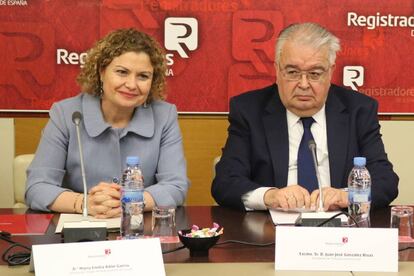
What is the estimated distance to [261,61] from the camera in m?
3.65

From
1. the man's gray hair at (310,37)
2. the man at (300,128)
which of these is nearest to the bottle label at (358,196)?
the man at (300,128)

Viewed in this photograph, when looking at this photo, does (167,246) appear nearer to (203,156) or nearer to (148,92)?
(148,92)

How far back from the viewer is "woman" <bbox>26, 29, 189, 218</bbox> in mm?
2688

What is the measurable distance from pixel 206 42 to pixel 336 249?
2017 mm

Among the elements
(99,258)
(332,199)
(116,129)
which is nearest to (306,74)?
(332,199)

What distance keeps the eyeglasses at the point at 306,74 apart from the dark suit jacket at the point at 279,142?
16cm

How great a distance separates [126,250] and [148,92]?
121 centimetres

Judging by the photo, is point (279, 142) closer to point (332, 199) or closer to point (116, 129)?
point (332, 199)

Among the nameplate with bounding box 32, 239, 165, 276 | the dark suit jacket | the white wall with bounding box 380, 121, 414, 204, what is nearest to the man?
the dark suit jacket

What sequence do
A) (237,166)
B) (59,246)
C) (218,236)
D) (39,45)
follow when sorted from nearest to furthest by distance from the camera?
(59,246) < (218,236) < (237,166) < (39,45)

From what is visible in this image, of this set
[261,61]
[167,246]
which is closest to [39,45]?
[261,61]

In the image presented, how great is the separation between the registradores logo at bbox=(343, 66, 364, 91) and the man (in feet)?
2.40

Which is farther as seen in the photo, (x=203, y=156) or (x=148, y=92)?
(x=203, y=156)

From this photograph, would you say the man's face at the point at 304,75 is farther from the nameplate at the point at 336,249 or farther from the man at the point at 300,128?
the nameplate at the point at 336,249
